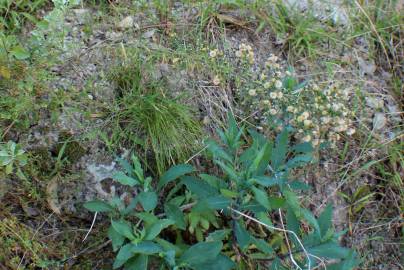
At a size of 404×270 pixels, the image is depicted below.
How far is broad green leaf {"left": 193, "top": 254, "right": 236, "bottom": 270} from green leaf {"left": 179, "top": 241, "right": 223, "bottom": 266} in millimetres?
19

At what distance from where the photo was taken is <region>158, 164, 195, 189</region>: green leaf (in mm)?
2119

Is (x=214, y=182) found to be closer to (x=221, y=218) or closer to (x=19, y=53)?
(x=221, y=218)

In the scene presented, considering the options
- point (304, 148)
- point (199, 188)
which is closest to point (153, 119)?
point (199, 188)

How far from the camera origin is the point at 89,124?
7.80 feet

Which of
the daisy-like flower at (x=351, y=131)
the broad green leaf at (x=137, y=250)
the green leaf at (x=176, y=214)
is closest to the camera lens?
the broad green leaf at (x=137, y=250)

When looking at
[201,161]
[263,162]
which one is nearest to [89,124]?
[201,161]

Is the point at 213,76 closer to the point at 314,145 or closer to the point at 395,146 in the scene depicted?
the point at 314,145

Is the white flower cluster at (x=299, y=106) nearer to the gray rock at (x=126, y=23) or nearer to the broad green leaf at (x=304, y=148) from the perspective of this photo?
the broad green leaf at (x=304, y=148)

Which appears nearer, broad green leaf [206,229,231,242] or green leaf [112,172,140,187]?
green leaf [112,172,140,187]

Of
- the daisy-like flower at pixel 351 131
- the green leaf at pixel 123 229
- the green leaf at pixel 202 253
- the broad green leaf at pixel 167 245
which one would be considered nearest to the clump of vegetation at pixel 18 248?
the green leaf at pixel 123 229

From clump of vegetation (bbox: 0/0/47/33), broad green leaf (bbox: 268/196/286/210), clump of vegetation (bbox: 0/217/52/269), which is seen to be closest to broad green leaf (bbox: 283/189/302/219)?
broad green leaf (bbox: 268/196/286/210)

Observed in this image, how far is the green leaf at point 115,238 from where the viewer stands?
1979 mm

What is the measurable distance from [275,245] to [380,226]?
744 mm

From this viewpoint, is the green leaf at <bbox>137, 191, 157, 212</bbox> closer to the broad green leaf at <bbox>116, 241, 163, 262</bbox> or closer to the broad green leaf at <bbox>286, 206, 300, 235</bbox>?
the broad green leaf at <bbox>116, 241, 163, 262</bbox>
